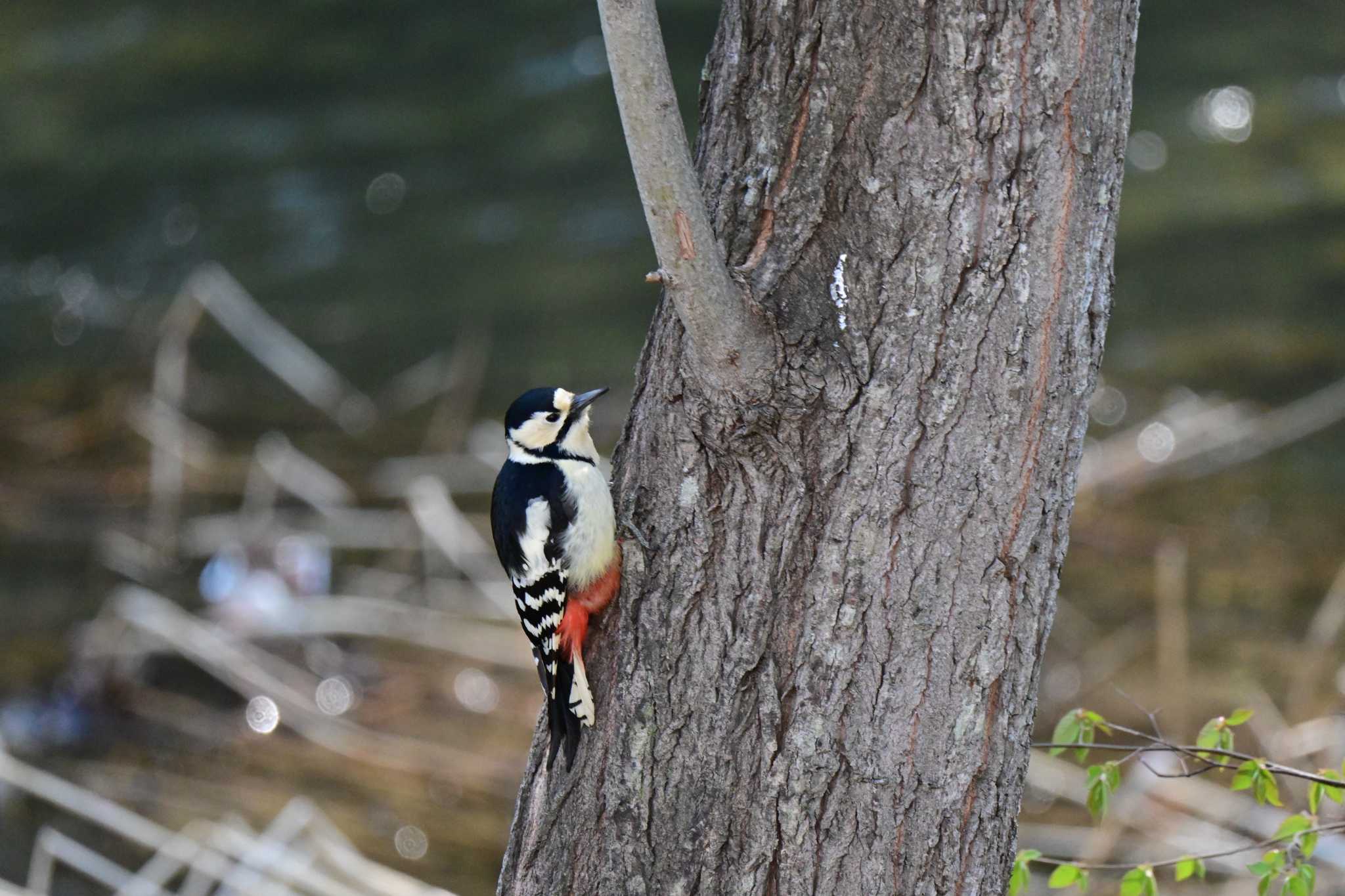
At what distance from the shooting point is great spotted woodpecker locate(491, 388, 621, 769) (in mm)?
2592

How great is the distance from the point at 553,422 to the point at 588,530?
0.78 meters

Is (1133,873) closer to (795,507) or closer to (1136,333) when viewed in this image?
(795,507)

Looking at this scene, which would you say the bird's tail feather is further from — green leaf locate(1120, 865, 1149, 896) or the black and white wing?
green leaf locate(1120, 865, 1149, 896)

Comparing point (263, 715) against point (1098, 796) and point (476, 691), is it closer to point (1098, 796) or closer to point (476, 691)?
point (476, 691)

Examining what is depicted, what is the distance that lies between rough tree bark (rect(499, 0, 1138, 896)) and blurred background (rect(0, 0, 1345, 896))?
130 cm

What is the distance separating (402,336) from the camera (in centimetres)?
934

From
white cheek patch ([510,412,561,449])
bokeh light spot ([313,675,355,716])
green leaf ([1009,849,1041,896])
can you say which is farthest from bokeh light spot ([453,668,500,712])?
green leaf ([1009,849,1041,896])

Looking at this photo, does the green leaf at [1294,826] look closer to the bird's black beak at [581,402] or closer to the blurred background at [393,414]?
the blurred background at [393,414]

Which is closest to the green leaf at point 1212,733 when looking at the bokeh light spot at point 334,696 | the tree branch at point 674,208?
the tree branch at point 674,208

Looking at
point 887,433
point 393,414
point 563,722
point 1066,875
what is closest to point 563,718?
point 563,722

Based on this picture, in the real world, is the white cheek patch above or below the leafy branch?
above

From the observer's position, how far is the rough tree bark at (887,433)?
2201 mm

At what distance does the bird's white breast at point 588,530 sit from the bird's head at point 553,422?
238 millimetres

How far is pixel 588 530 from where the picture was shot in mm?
2830
